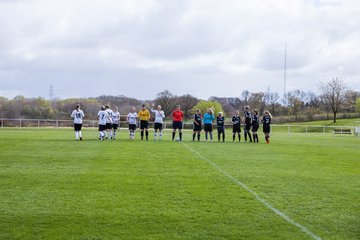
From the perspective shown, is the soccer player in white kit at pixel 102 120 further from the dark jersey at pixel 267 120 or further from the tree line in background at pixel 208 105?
the tree line in background at pixel 208 105

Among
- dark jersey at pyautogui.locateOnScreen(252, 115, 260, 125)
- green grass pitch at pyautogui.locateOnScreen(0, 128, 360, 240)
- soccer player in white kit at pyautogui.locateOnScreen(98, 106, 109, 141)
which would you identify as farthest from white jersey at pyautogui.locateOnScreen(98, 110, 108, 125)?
green grass pitch at pyautogui.locateOnScreen(0, 128, 360, 240)

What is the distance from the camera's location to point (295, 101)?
121875mm

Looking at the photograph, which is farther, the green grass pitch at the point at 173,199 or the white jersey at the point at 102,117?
the white jersey at the point at 102,117

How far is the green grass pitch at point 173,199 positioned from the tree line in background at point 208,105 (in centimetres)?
7450

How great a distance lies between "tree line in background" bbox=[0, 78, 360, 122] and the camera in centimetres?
9331

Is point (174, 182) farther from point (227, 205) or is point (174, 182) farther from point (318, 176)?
point (318, 176)

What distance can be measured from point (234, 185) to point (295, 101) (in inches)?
4532

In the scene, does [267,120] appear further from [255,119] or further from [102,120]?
[102,120]

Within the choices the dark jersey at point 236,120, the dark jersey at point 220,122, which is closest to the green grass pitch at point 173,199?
the dark jersey at point 220,122

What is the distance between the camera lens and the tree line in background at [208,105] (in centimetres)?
9331

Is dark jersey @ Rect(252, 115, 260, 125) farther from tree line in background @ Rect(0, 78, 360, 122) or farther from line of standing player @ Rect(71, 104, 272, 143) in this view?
tree line in background @ Rect(0, 78, 360, 122)

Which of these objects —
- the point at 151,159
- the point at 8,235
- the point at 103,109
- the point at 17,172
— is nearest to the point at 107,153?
the point at 151,159

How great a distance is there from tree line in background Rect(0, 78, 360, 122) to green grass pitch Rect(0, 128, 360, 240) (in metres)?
74.5

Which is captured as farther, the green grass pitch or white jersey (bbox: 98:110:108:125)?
white jersey (bbox: 98:110:108:125)
